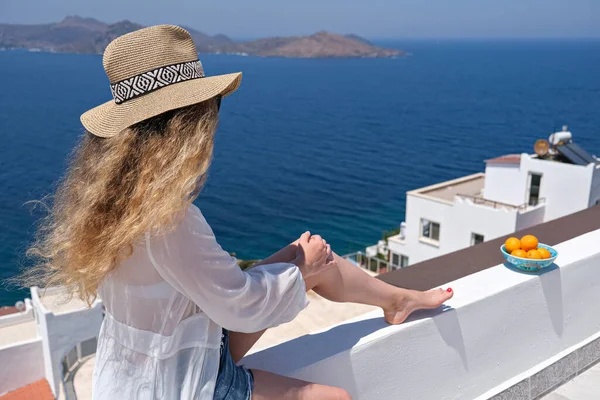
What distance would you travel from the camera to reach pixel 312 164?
38500mm

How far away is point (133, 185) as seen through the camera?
→ 1159 millimetres

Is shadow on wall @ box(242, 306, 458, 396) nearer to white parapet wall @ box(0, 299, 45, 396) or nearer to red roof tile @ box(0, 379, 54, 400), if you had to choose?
white parapet wall @ box(0, 299, 45, 396)

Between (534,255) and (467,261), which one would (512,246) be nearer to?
(534,255)

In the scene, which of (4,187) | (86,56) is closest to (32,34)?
A: (86,56)

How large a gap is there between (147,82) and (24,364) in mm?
11497

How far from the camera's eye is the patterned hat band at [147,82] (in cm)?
122

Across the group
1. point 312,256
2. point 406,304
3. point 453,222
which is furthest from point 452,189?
point 312,256

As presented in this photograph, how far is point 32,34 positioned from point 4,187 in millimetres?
66510

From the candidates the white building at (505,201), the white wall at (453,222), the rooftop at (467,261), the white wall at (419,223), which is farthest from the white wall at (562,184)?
the rooftop at (467,261)

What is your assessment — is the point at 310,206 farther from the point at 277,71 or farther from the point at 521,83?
the point at 277,71

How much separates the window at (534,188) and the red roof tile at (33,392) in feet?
42.7

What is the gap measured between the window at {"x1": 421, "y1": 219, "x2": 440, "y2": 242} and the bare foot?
49.0ft

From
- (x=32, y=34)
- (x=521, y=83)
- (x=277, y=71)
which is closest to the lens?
(x=521, y=83)

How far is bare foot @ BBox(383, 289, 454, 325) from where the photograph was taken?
1718 millimetres
